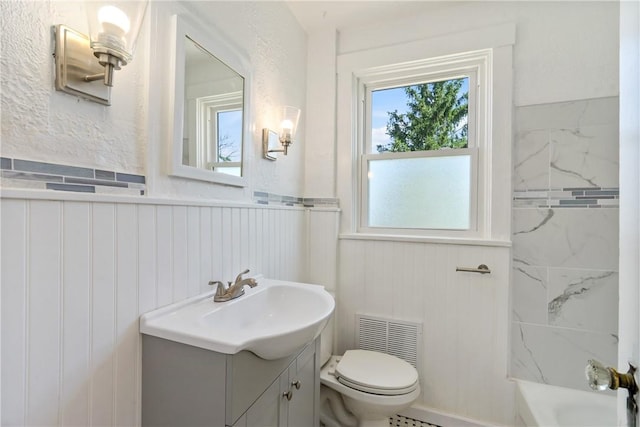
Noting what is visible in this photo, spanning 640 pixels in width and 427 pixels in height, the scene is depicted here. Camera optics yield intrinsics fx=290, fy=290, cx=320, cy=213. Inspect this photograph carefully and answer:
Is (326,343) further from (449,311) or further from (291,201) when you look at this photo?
(291,201)

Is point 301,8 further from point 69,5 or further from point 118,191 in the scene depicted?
point 118,191

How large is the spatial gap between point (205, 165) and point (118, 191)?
37 cm

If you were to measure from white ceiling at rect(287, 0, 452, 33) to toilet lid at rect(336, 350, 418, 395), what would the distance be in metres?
2.11

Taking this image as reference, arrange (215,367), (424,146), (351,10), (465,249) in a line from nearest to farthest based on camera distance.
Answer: (215,367)
(465,249)
(351,10)
(424,146)

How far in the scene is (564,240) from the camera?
1552mm

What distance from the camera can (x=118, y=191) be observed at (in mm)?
833

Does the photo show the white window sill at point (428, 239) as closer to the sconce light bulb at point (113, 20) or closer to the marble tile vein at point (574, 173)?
the marble tile vein at point (574, 173)

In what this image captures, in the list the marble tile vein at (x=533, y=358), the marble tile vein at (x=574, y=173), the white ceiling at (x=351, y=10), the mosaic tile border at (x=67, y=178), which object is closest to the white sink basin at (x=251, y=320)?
the mosaic tile border at (x=67, y=178)

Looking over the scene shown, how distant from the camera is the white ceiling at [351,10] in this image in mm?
1755

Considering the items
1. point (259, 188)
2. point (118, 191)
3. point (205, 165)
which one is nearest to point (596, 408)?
point (259, 188)

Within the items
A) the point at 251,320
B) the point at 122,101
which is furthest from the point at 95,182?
the point at 251,320

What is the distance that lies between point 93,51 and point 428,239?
170 cm

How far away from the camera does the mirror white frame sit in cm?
100

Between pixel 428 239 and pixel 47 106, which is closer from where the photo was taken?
pixel 47 106
